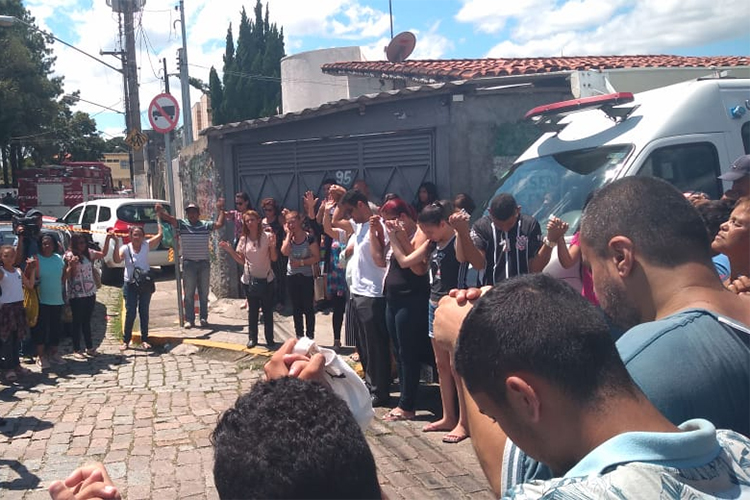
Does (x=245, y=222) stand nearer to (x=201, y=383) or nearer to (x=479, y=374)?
(x=201, y=383)

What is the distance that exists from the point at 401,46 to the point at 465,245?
12.1 meters

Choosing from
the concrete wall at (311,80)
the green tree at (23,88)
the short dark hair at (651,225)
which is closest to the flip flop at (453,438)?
the short dark hair at (651,225)

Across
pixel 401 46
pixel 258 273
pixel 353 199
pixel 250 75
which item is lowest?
pixel 258 273

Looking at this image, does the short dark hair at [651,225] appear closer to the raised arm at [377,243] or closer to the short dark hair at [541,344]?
the short dark hair at [541,344]

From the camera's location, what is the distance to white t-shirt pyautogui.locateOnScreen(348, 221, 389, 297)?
6.55m

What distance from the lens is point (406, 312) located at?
6.05 meters

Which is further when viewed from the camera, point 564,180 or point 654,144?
point 564,180

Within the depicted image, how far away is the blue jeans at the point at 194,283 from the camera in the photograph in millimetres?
10195

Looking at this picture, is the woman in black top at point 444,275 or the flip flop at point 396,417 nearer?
the woman in black top at point 444,275

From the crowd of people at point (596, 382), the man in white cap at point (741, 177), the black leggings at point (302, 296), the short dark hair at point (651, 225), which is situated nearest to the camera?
the crowd of people at point (596, 382)

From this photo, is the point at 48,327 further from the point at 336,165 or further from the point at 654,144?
the point at 654,144

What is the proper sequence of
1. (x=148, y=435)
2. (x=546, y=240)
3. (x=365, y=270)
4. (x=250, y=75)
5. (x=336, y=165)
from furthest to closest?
(x=250, y=75)
(x=336, y=165)
(x=365, y=270)
(x=148, y=435)
(x=546, y=240)

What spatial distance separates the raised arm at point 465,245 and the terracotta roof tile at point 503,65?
5766 millimetres

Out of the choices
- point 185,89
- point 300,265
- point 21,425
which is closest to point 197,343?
point 300,265
